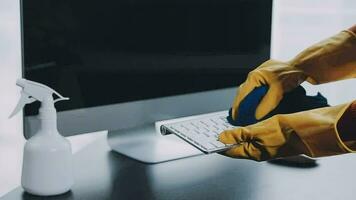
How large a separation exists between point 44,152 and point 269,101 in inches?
12.6

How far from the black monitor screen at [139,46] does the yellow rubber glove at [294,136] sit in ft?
0.97

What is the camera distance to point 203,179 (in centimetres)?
100

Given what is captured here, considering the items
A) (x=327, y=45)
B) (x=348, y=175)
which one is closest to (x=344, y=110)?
(x=327, y=45)

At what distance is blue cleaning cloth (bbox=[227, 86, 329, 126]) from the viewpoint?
0.83m

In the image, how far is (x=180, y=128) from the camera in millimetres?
1020

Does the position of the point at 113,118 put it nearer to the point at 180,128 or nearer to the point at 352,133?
the point at 180,128

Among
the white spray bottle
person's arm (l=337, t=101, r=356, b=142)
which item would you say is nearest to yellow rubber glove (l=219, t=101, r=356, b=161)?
person's arm (l=337, t=101, r=356, b=142)

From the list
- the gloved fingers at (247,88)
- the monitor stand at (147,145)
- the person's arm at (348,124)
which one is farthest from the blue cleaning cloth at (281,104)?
the monitor stand at (147,145)

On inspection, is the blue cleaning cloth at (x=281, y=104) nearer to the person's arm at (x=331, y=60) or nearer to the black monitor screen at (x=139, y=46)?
the person's arm at (x=331, y=60)

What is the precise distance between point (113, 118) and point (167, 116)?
123mm

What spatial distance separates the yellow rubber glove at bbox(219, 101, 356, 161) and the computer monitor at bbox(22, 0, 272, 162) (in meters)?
0.29

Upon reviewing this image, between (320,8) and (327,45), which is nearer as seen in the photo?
(327,45)

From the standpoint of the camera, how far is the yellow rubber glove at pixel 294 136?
2.40 feet

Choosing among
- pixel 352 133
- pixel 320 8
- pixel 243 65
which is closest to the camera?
pixel 352 133
